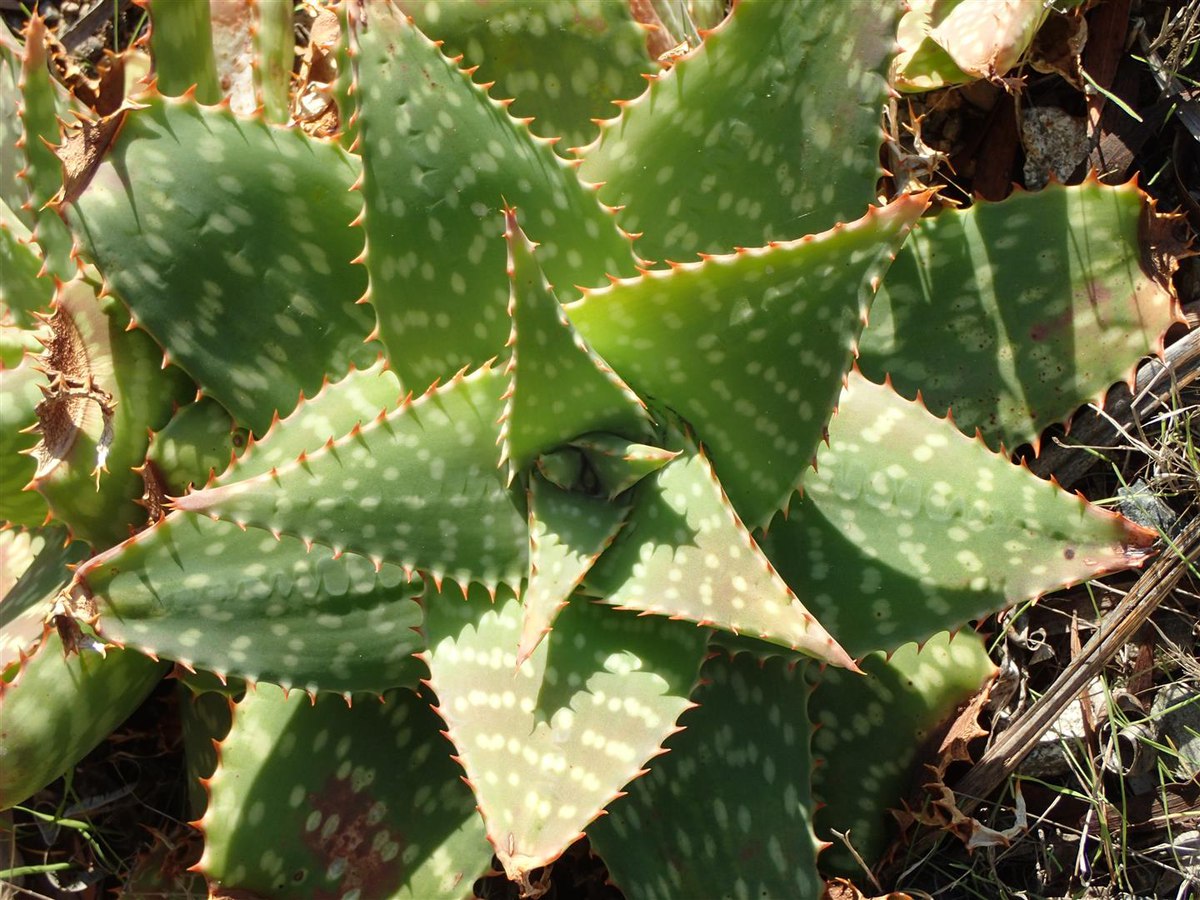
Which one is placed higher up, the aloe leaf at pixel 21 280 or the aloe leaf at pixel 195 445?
the aloe leaf at pixel 21 280

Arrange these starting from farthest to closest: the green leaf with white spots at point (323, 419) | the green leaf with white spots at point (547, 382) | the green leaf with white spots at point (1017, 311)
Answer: the green leaf with white spots at point (1017, 311), the green leaf with white spots at point (323, 419), the green leaf with white spots at point (547, 382)

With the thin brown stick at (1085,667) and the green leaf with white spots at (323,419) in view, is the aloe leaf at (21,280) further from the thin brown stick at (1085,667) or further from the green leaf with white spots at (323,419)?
the thin brown stick at (1085,667)

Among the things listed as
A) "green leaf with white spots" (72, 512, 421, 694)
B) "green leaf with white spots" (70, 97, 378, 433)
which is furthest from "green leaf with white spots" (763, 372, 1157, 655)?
"green leaf with white spots" (70, 97, 378, 433)

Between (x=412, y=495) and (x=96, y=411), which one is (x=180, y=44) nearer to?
(x=96, y=411)

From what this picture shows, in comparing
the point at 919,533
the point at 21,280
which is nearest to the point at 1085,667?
the point at 919,533

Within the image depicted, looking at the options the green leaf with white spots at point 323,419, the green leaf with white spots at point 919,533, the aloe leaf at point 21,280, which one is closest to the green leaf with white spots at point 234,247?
the green leaf with white spots at point 323,419

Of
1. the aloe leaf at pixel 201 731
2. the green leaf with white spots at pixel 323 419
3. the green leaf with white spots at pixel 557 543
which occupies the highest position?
the green leaf with white spots at pixel 323 419

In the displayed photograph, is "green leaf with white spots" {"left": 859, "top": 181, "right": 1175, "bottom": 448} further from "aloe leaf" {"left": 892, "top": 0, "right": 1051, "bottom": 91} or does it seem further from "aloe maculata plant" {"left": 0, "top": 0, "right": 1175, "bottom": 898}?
"aloe leaf" {"left": 892, "top": 0, "right": 1051, "bottom": 91}
